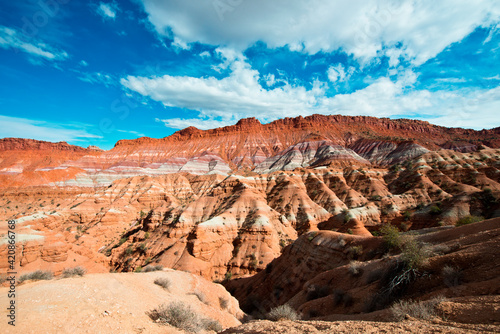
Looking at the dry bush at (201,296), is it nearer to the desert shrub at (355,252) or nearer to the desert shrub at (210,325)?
the desert shrub at (210,325)

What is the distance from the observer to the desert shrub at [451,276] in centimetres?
660

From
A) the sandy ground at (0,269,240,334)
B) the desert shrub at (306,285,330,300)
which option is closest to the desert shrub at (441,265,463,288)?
the desert shrub at (306,285,330,300)

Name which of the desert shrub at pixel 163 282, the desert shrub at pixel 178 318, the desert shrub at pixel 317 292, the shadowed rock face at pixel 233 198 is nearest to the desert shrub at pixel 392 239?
the desert shrub at pixel 317 292

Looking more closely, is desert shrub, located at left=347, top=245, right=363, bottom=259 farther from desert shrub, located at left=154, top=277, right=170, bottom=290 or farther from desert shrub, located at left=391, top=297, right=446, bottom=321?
desert shrub, located at left=154, top=277, right=170, bottom=290

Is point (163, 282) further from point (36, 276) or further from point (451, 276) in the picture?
point (451, 276)

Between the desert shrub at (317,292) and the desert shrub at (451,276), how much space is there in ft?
24.1

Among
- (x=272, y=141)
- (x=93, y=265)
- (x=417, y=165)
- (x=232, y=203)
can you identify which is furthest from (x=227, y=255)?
(x=272, y=141)

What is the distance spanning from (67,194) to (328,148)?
10704 cm

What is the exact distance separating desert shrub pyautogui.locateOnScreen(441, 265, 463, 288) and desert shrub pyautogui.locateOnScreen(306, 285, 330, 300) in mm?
7357

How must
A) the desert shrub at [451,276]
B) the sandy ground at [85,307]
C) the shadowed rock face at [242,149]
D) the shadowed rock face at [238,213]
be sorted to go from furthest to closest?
the shadowed rock face at [242,149] → the shadowed rock face at [238,213] → the desert shrub at [451,276] → the sandy ground at [85,307]

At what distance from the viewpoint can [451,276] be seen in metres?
6.80

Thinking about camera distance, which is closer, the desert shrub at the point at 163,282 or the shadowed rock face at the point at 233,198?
the desert shrub at the point at 163,282

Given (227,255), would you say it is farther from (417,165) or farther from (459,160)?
(459,160)

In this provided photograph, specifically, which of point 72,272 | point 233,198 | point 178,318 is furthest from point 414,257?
point 233,198
